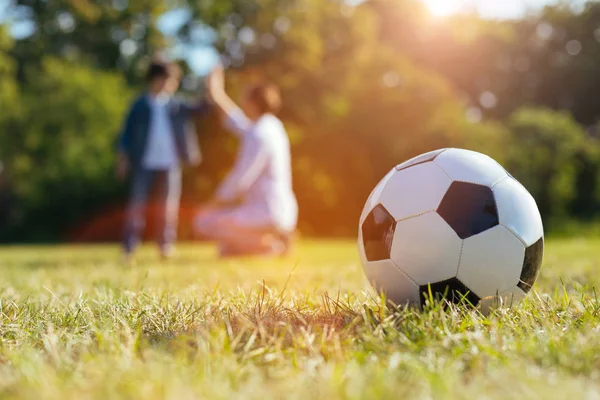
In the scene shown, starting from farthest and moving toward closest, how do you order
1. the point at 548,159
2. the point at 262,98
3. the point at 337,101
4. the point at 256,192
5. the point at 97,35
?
the point at 97,35
the point at 337,101
the point at 548,159
the point at 256,192
the point at 262,98

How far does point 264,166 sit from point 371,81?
55.9ft

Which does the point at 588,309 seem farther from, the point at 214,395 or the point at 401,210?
the point at 214,395

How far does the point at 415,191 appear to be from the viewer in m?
2.48

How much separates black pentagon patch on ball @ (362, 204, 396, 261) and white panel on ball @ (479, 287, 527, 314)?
43 cm

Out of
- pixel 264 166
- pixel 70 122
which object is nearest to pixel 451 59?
pixel 70 122

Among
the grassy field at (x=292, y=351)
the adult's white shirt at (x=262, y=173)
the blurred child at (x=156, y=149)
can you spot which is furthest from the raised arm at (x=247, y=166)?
the grassy field at (x=292, y=351)

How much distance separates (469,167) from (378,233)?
47 centimetres

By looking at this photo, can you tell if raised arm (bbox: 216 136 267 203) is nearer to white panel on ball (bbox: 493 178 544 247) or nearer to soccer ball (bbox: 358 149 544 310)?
soccer ball (bbox: 358 149 544 310)

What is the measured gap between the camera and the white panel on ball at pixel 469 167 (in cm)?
244

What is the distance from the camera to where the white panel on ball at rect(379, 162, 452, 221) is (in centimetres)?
242

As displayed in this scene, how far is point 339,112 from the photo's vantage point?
76.2 ft

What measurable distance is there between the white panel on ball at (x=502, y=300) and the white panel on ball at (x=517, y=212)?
0.20 meters

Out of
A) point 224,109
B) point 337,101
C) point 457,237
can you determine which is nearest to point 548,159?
point 337,101

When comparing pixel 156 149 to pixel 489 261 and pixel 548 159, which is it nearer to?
pixel 489 261
